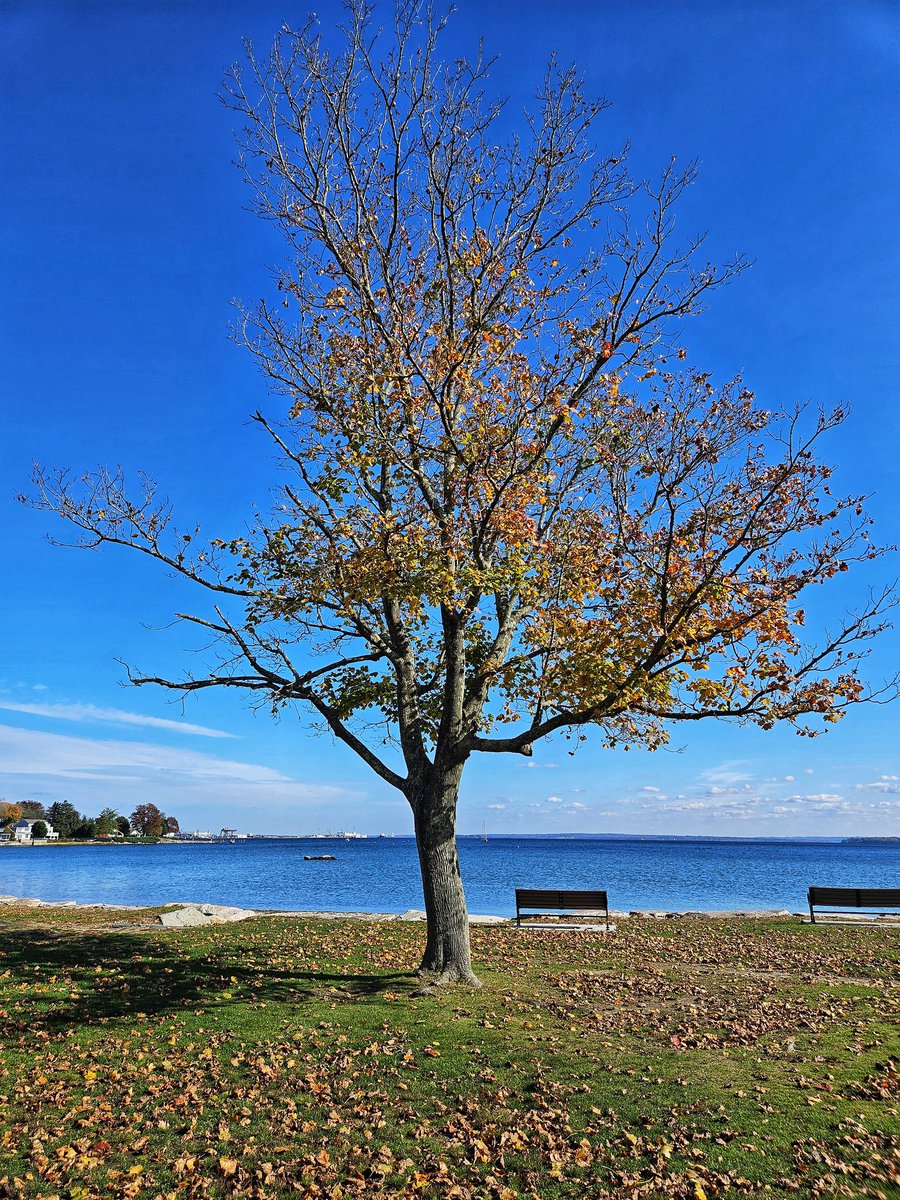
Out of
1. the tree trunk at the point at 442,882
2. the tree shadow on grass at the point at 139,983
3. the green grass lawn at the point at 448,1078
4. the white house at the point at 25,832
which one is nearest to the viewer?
the green grass lawn at the point at 448,1078

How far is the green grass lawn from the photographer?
6.00 metres

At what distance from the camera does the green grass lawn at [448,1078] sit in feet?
19.7

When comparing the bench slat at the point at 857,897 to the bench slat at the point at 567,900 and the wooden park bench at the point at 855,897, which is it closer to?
the wooden park bench at the point at 855,897

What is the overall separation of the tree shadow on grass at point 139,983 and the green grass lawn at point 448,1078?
0.23ft

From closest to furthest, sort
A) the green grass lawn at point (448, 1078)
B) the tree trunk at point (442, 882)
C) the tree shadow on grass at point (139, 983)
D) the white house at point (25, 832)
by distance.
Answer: the green grass lawn at point (448, 1078), the tree shadow on grass at point (139, 983), the tree trunk at point (442, 882), the white house at point (25, 832)

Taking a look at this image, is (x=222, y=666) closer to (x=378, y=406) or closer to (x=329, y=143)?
(x=378, y=406)

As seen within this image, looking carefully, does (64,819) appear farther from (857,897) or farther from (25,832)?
(857,897)

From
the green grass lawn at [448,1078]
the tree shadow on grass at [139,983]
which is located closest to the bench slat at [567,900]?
the green grass lawn at [448,1078]

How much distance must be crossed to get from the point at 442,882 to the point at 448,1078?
4.44 meters

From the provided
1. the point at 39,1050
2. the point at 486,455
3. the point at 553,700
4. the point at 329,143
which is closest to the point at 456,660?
the point at 553,700

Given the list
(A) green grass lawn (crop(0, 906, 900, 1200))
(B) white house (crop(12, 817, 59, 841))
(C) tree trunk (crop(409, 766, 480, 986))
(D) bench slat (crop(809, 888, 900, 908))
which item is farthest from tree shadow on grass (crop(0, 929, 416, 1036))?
(B) white house (crop(12, 817, 59, 841))

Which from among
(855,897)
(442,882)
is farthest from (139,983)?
(855,897)

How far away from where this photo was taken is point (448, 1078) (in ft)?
26.4

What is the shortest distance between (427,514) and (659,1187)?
10.2m
